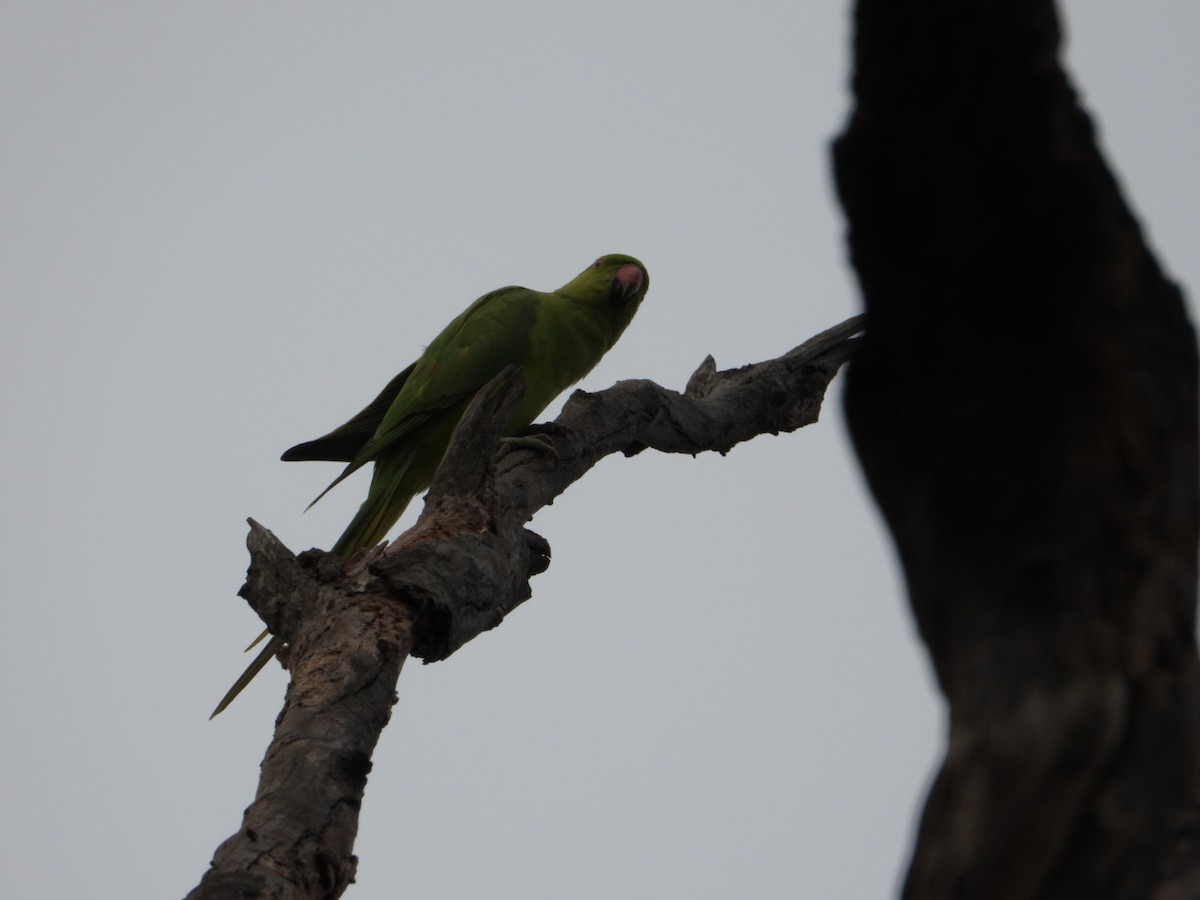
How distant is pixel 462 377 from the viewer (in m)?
5.42

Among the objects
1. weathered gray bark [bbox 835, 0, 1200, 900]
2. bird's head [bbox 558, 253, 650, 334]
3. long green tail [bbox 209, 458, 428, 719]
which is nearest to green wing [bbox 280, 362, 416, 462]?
long green tail [bbox 209, 458, 428, 719]

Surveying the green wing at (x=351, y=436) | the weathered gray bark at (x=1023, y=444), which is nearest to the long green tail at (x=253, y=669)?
the green wing at (x=351, y=436)

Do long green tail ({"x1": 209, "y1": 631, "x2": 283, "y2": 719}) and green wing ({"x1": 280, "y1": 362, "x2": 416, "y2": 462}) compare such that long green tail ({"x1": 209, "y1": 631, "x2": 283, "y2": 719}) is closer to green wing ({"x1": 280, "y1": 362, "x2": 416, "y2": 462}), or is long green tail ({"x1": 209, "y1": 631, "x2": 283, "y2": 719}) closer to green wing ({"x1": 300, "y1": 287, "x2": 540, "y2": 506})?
green wing ({"x1": 300, "y1": 287, "x2": 540, "y2": 506})

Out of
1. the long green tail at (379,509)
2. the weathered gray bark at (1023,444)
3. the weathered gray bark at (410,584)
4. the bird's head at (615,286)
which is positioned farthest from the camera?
the bird's head at (615,286)

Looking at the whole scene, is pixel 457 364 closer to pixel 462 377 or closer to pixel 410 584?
pixel 462 377

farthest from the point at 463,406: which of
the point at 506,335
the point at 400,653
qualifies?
the point at 400,653

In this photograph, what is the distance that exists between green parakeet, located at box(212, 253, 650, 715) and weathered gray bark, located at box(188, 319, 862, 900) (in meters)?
1.12

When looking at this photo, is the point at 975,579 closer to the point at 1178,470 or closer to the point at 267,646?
the point at 1178,470

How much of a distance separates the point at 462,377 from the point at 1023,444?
450cm

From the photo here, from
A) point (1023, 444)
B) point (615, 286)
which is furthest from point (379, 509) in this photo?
point (1023, 444)

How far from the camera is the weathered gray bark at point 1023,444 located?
106 cm

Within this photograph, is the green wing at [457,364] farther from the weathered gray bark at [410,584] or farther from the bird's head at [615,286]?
the weathered gray bark at [410,584]

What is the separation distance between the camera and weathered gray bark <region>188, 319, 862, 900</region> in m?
1.95

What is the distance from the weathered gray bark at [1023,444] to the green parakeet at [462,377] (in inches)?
152
